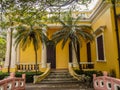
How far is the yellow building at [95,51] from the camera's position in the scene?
11281mm

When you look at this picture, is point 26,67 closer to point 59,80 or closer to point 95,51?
point 59,80

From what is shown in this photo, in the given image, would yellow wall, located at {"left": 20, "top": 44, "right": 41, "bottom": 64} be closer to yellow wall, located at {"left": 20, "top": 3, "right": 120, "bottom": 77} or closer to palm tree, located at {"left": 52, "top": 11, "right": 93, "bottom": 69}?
yellow wall, located at {"left": 20, "top": 3, "right": 120, "bottom": 77}

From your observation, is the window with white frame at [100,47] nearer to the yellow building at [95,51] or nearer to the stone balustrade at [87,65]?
the yellow building at [95,51]

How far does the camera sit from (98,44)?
14.0 metres

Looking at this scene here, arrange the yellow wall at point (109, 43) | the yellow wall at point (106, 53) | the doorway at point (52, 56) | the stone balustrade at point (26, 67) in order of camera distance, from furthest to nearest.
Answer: the doorway at point (52, 56), the stone balustrade at point (26, 67), the yellow wall at point (106, 53), the yellow wall at point (109, 43)

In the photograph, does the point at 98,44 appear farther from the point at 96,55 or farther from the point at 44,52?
the point at 44,52

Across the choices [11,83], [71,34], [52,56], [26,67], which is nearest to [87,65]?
[52,56]

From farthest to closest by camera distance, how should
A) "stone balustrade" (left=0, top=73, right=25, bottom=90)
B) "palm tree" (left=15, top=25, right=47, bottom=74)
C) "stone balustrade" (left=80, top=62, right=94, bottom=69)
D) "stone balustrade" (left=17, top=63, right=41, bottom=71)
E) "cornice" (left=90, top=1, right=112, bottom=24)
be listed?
1. "stone balustrade" (left=17, top=63, right=41, bottom=71)
2. "stone balustrade" (left=80, top=62, right=94, bottom=69)
3. "palm tree" (left=15, top=25, right=47, bottom=74)
4. "cornice" (left=90, top=1, right=112, bottom=24)
5. "stone balustrade" (left=0, top=73, right=25, bottom=90)

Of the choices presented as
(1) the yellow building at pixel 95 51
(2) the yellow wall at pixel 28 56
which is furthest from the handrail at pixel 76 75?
(2) the yellow wall at pixel 28 56

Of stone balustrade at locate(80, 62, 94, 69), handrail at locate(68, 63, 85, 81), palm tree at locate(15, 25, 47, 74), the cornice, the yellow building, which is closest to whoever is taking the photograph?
the yellow building

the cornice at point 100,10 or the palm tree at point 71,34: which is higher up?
the cornice at point 100,10

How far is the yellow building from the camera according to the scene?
11281 mm

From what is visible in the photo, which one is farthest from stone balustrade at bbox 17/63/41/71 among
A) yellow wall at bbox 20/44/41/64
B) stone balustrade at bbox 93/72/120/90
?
stone balustrade at bbox 93/72/120/90

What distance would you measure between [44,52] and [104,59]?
5431 mm
